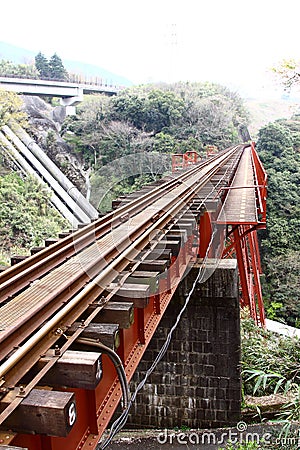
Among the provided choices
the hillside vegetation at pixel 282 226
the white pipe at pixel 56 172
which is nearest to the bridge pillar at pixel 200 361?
the hillside vegetation at pixel 282 226

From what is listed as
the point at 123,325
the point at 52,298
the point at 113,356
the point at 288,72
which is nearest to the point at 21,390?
the point at 113,356

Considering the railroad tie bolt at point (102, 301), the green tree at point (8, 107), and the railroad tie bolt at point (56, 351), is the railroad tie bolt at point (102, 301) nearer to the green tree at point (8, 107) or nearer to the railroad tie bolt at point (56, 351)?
the railroad tie bolt at point (56, 351)

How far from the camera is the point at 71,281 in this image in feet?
11.8

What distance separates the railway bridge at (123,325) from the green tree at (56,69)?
44.8m

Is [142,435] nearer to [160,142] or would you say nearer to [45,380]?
[45,380]

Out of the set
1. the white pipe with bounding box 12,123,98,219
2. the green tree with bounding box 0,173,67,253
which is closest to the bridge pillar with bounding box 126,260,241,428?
the green tree with bounding box 0,173,67,253

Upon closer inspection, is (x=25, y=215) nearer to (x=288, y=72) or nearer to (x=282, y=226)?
(x=288, y=72)

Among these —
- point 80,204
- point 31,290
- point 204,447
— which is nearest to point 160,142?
point 80,204

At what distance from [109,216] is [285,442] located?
3811 mm

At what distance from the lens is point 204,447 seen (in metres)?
6.51

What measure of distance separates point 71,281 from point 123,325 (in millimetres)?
790

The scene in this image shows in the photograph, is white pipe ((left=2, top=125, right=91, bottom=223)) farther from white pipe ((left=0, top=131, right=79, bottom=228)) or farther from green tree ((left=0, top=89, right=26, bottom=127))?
green tree ((left=0, top=89, right=26, bottom=127))

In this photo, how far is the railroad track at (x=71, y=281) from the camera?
2.33 m

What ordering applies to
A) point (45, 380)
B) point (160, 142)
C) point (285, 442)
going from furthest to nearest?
point (160, 142), point (285, 442), point (45, 380)
